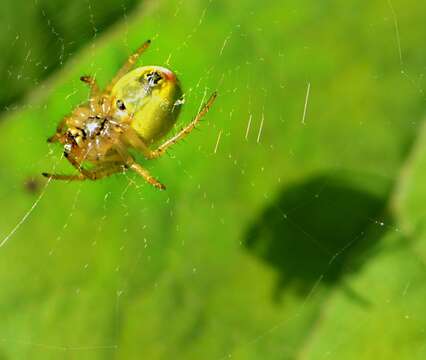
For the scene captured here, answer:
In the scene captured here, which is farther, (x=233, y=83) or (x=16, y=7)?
(x=233, y=83)

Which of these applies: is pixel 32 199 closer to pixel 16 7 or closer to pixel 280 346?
pixel 16 7

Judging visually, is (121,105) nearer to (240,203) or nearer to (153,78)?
(153,78)

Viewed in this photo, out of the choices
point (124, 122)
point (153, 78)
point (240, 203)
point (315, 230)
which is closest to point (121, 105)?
point (124, 122)

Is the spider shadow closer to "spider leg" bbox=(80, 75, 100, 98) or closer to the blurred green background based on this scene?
the blurred green background

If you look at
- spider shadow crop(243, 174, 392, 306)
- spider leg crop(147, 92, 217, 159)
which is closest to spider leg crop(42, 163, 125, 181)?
spider leg crop(147, 92, 217, 159)

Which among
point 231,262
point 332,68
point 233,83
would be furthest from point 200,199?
point 332,68

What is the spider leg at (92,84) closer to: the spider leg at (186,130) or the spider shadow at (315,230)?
the spider leg at (186,130)

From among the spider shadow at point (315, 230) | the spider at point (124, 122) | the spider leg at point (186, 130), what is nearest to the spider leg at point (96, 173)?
the spider at point (124, 122)
